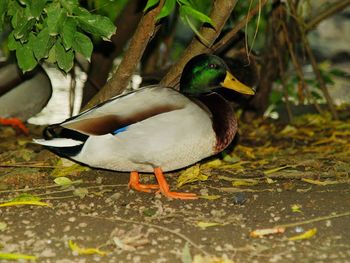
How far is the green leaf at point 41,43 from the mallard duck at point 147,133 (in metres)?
0.56

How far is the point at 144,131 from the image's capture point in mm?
4547

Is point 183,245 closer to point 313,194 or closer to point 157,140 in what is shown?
point 157,140

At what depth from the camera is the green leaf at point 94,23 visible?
4008 millimetres

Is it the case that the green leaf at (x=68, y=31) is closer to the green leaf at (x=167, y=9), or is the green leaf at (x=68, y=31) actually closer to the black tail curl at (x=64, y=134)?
the green leaf at (x=167, y=9)

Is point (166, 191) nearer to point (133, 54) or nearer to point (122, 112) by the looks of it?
point (122, 112)

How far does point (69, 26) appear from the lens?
399 cm

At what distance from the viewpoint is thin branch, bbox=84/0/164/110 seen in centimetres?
499

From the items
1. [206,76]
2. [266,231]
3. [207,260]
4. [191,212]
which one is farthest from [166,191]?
[207,260]

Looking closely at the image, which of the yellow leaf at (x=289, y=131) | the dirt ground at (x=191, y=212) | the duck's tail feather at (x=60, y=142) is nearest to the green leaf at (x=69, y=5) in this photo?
the duck's tail feather at (x=60, y=142)

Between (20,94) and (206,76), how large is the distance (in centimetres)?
326

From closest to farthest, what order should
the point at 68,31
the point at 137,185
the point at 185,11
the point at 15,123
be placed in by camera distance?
the point at 185,11, the point at 68,31, the point at 137,185, the point at 15,123

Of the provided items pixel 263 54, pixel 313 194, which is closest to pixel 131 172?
pixel 313 194

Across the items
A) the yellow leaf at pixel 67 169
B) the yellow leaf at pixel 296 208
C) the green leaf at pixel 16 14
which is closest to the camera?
the green leaf at pixel 16 14

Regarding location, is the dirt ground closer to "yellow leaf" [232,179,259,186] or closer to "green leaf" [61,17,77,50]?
"yellow leaf" [232,179,259,186]
